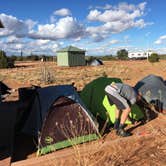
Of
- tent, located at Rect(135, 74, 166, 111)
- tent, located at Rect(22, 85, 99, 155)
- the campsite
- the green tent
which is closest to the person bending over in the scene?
the campsite

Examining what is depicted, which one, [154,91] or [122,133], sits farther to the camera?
[154,91]

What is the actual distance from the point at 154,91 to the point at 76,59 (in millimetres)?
39252

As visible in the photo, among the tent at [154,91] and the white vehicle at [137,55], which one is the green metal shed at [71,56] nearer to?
the tent at [154,91]

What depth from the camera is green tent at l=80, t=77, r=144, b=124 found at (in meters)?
9.28

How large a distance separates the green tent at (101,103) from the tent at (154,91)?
1.24 meters

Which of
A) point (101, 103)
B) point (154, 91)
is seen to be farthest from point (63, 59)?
point (101, 103)

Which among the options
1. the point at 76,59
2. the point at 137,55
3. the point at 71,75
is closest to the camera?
the point at 71,75

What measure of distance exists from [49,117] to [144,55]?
89.7 meters

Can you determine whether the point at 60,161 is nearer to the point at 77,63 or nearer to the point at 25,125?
the point at 25,125

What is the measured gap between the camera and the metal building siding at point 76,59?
160 feet

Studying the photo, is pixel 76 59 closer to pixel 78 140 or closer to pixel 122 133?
pixel 122 133

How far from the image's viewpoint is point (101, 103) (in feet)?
31.5

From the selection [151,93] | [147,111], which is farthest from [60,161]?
[151,93]

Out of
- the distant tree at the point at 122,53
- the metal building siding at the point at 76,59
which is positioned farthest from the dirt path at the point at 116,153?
the distant tree at the point at 122,53
